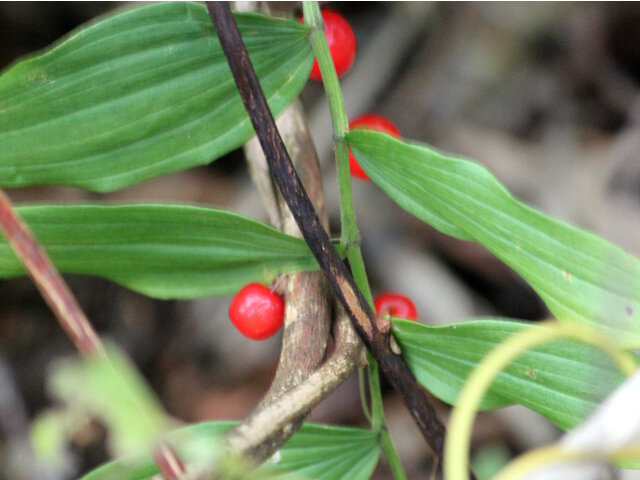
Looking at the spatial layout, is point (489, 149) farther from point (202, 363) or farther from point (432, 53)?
point (202, 363)

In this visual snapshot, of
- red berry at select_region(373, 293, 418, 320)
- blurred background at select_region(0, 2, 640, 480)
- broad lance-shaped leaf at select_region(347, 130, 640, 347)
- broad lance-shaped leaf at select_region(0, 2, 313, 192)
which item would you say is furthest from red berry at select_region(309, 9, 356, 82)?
blurred background at select_region(0, 2, 640, 480)

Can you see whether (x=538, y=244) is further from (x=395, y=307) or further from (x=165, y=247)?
(x=165, y=247)

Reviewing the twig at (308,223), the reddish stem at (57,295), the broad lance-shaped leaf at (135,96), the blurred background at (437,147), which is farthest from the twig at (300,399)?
the blurred background at (437,147)

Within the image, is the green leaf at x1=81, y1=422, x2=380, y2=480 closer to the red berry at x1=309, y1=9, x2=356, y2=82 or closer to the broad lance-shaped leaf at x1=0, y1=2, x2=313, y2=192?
the broad lance-shaped leaf at x1=0, y1=2, x2=313, y2=192

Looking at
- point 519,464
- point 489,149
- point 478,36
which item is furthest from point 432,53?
point 519,464

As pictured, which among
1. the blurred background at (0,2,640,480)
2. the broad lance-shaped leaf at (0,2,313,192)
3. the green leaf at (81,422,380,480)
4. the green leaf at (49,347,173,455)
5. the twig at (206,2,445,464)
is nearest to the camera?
the green leaf at (49,347,173,455)

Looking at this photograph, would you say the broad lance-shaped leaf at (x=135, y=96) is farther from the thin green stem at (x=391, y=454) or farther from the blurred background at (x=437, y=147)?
the blurred background at (x=437, y=147)
